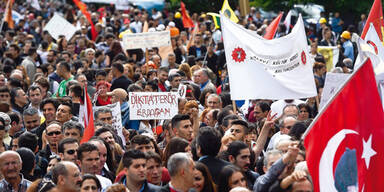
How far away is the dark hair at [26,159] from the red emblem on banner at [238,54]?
3875 mm

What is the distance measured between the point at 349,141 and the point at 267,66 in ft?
17.8

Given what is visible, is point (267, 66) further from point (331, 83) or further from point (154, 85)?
point (154, 85)

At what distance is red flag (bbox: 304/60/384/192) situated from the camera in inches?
285

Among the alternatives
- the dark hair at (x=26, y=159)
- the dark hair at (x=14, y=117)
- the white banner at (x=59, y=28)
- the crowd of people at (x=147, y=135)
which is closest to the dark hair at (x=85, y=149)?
the crowd of people at (x=147, y=135)

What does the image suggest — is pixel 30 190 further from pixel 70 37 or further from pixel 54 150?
pixel 70 37

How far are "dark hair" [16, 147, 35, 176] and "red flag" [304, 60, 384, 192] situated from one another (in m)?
3.57

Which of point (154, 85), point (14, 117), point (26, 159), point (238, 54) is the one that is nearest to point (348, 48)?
point (154, 85)

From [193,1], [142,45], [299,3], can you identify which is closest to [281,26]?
[142,45]

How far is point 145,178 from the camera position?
27.6 feet

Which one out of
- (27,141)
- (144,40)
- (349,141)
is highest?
(144,40)

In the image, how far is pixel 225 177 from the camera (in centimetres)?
811

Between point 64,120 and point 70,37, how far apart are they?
12.4 metres

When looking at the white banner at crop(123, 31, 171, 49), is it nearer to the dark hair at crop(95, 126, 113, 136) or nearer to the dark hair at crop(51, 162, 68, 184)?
the dark hair at crop(95, 126, 113, 136)

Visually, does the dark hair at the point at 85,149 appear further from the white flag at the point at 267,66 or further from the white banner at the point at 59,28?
the white banner at the point at 59,28
